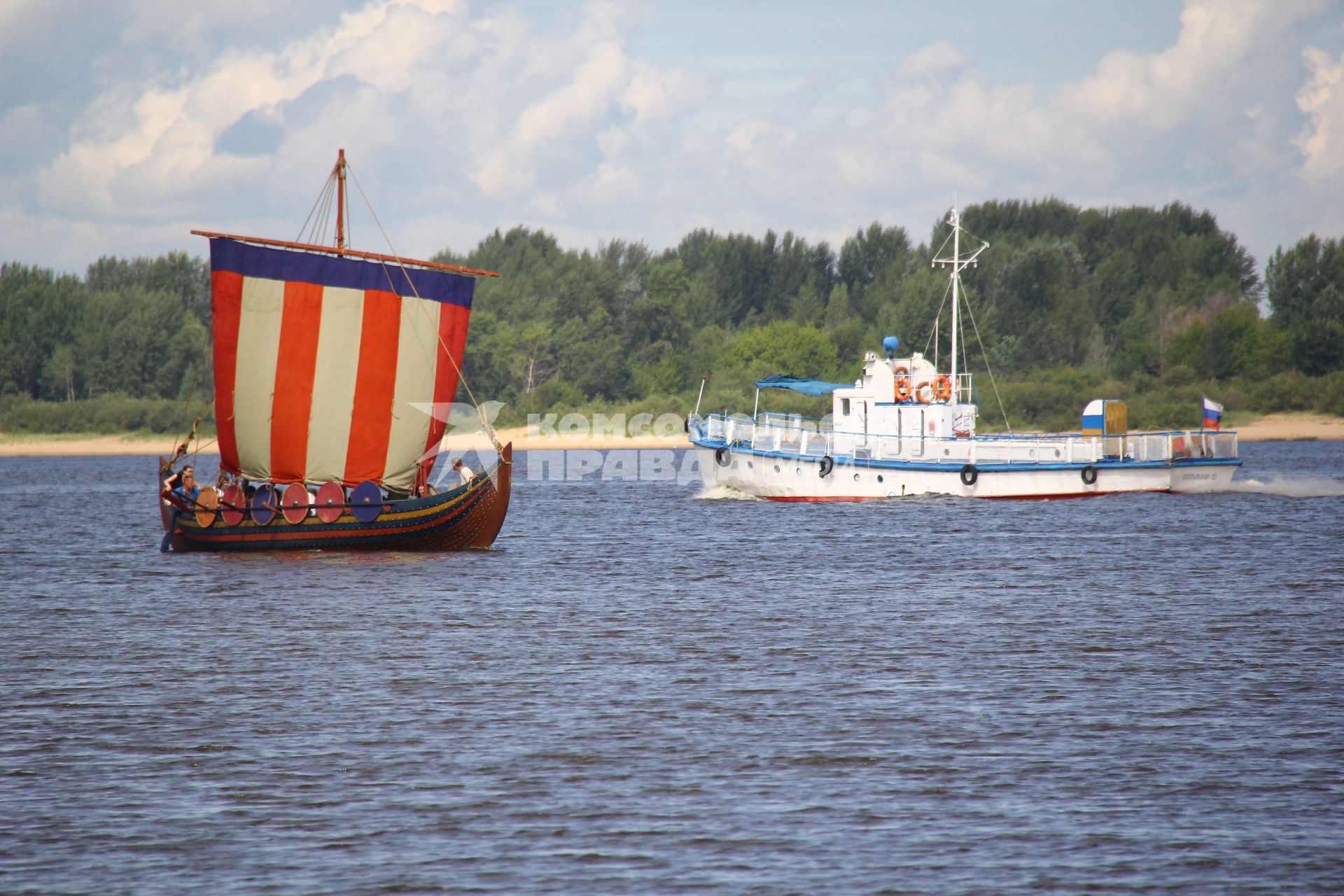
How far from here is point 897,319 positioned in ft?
380

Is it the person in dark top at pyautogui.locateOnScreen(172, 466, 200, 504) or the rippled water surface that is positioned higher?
the person in dark top at pyautogui.locateOnScreen(172, 466, 200, 504)

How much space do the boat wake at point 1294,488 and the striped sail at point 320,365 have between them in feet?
109

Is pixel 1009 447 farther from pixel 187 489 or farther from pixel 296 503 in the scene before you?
pixel 187 489

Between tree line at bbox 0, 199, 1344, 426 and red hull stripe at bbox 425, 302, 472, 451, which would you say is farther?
tree line at bbox 0, 199, 1344, 426

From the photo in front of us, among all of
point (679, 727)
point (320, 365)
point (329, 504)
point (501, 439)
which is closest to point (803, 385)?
point (320, 365)

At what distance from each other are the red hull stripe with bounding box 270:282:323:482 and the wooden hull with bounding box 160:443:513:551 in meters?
1.70

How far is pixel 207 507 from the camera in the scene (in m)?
35.6

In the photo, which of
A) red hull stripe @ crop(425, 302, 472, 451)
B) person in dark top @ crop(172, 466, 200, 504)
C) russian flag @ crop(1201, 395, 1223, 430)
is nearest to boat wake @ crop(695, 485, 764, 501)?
russian flag @ crop(1201, 395, 1223, 430)

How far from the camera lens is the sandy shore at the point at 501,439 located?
354 feet

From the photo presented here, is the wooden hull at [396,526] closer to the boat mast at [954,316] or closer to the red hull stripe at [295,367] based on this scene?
the red hull stripe at [295,367]

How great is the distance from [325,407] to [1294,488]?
41198 millimetres

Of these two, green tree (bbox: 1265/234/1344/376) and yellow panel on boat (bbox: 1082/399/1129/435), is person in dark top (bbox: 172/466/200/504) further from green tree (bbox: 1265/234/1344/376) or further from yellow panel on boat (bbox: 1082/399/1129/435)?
green tree (bbox: 1265/234/1344/376)

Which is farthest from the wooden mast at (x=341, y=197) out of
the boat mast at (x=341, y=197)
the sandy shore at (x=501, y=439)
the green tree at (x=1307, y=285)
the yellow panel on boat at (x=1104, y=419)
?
the green tree at (x=1307, y=285)

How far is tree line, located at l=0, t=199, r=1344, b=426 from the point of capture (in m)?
113
